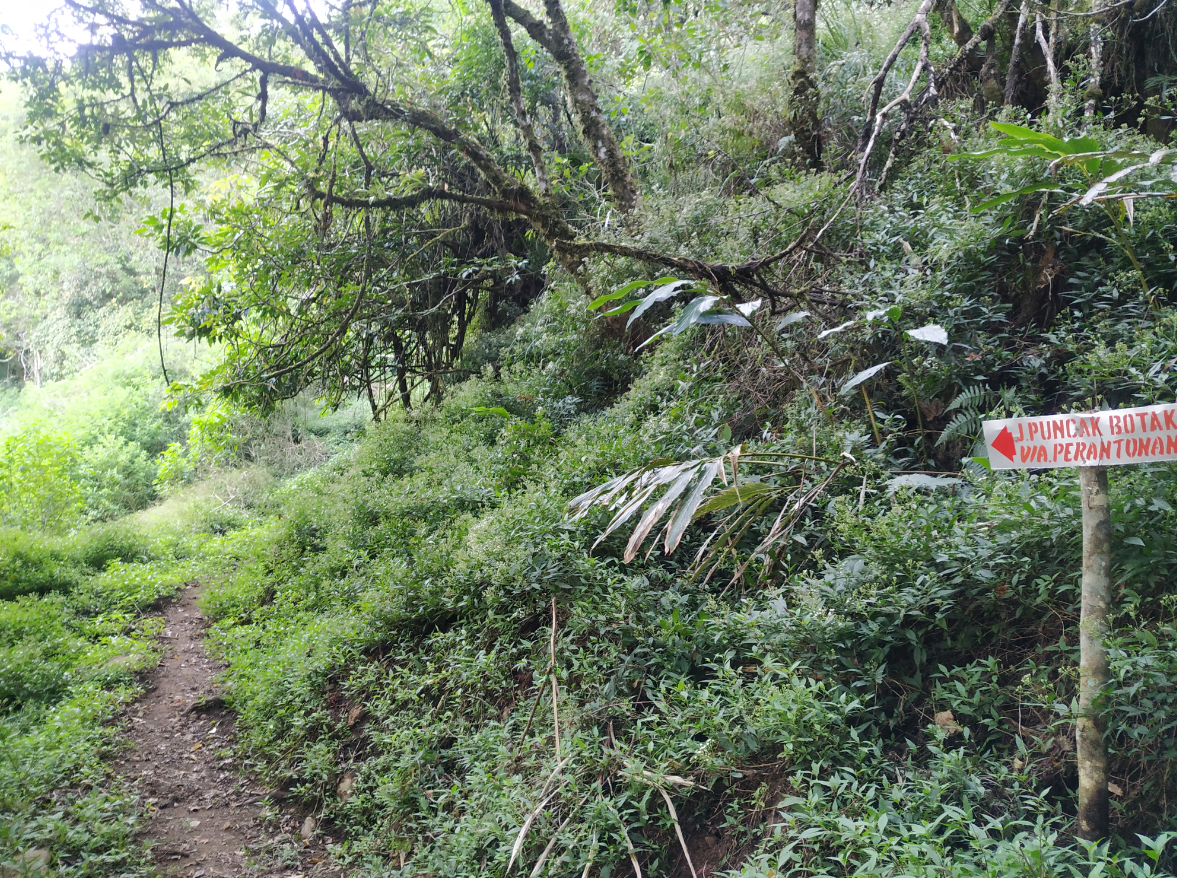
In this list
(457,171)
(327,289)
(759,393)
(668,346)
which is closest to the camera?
(759,393)

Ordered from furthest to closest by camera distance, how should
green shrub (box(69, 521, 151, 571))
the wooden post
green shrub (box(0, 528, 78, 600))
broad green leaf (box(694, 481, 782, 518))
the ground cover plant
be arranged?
green shrub (box(69, 521, 151, 571))
green shrub (box(0, 528, 78, 600))
the ground cover plant
broad green leaf (box(694, 481, 782, 518))
the wooden post

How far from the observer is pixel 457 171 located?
779 cm

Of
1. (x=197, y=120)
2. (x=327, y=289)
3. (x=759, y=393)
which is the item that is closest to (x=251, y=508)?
(x=327, y=289)

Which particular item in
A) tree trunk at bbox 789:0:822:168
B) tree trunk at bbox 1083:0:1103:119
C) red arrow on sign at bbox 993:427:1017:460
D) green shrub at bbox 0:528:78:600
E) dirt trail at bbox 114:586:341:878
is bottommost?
dirt trail at bbox 114:586:341:878

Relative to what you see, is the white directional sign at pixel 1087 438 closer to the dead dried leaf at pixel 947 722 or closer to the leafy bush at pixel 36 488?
the dead dried leaf at pixel 947 722

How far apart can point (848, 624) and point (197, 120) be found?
625 centimetres

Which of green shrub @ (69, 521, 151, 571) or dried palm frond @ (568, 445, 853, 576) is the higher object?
dried palm frond @ (568, 445, 853, 576)

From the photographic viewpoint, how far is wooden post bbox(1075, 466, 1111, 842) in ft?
5.26

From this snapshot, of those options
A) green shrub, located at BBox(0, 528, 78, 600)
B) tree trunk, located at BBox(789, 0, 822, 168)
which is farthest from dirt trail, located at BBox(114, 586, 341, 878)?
tree trunk, located at BBox(789, 0, 822, 168)

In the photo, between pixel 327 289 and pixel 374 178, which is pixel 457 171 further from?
pixel 327 289

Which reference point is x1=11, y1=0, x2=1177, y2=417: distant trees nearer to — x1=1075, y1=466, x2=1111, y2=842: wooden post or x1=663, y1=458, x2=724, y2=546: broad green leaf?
x1=663, y1=458, x2=724, y2=546: broad green leaf

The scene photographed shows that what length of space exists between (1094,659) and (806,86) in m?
5.20

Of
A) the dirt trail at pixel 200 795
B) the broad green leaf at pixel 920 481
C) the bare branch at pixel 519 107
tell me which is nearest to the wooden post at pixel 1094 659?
the broad green leaf at pixel 920 481

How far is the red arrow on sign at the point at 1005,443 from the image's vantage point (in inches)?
65.1
